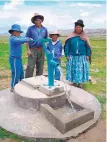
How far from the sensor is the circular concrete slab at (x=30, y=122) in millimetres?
3814

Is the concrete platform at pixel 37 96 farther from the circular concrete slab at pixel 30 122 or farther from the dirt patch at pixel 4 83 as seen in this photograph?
the dirt patch at pixel 4 83

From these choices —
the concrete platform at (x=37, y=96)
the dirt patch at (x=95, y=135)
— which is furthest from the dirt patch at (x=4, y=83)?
the dirt patch at (x=95, y=135)

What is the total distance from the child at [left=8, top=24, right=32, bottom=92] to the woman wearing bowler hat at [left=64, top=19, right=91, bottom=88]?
1.25 metres

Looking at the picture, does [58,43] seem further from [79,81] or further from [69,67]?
[79,81]

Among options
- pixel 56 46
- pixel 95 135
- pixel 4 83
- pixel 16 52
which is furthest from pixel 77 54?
pixel 95 135

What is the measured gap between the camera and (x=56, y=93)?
182 inches

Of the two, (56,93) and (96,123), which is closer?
(96,123)

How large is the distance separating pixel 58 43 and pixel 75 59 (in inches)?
23.8

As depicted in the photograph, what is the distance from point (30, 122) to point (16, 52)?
1718 millimetres

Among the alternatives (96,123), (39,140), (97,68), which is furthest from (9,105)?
(97,68)

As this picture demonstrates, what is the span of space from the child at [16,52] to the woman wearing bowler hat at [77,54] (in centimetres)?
125

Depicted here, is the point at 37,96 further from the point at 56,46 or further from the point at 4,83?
the point at 4,83

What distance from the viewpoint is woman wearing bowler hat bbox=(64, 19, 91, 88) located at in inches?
222

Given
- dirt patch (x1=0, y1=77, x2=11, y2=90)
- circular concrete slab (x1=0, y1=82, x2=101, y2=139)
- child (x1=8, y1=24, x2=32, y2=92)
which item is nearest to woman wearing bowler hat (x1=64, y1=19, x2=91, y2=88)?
circular concrete slab (x1=0, y1=82, x2=101, y2=139)
